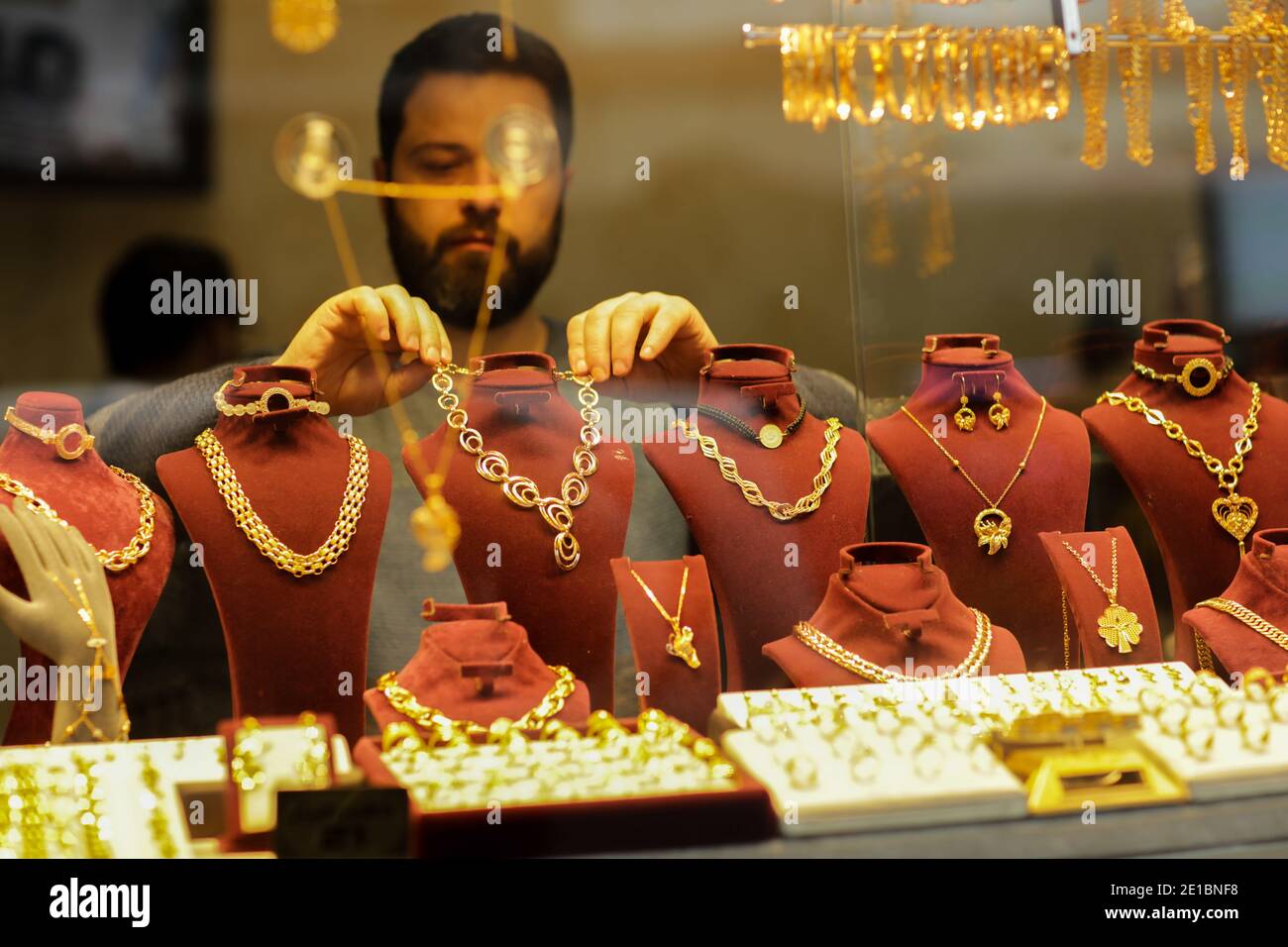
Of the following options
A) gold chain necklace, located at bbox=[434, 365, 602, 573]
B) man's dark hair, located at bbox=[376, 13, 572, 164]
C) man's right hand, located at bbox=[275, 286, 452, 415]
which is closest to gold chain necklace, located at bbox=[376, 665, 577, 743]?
gold chain necklace, located at bbox=[434, 365, 602, 573]

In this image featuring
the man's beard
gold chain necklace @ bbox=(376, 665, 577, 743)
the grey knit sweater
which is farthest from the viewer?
the man's beard

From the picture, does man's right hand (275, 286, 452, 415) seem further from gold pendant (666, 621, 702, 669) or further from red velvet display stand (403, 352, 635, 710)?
gold pendant (666, 621, 702, 669)

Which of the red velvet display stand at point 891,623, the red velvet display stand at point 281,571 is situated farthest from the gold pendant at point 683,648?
the red velvet display stand at point 281,571

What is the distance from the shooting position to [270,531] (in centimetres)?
179

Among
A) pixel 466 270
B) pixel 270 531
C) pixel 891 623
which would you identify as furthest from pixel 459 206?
pixel 891 623

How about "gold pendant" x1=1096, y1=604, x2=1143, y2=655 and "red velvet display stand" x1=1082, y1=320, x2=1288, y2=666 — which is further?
"red velvet display stand" x1=1082, y1=320, x2=1288, y2=666

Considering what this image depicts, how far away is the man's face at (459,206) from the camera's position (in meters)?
1.82

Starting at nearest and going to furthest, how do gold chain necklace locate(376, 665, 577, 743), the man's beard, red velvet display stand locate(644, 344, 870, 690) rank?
gold chain necklace locate(376, 665, 577, 743) → the man's beard → red velvet display stand locate(644, 344, 870, 690)

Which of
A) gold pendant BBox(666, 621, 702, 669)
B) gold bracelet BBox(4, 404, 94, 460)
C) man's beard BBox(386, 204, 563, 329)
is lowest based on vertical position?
gold pendant BBox(666, 621, 702, 669)

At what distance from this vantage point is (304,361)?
1839 mm

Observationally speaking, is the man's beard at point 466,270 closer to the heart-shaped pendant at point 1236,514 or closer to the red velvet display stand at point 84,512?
the red velvet display stand at point 84,512

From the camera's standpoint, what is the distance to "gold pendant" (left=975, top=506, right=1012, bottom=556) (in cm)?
213

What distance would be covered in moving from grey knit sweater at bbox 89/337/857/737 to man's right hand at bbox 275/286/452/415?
0.03 metres

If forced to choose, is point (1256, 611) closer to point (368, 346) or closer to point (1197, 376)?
point (1197, 376)
